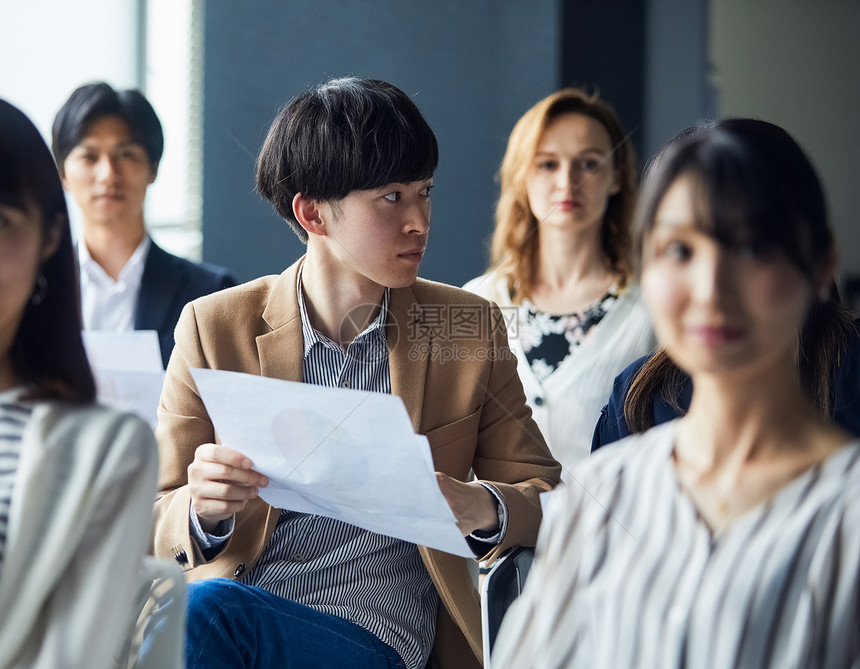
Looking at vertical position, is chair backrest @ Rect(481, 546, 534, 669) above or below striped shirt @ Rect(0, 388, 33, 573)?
below

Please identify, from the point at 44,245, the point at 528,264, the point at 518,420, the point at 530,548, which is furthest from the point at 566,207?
the point at 44,245

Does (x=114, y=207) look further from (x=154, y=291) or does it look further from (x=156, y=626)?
(x=156, y=626)

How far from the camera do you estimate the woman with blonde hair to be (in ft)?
5.99

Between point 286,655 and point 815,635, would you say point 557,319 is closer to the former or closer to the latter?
point 286,655

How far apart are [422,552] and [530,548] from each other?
136 millimetres

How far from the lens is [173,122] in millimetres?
3613

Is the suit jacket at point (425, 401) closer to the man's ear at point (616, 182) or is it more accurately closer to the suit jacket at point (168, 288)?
the suit jacket at point (168, 288)

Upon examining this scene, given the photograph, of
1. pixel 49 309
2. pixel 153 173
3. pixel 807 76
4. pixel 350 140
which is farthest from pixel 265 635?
pixel 807 76

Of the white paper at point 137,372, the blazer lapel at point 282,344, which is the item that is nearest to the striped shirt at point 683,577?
the blazer lapel at point 282,344

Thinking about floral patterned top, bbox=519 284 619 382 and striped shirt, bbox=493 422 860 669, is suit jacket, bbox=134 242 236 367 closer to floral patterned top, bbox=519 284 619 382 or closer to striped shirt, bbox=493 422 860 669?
floral patterned top, bbox=519 284 619 382

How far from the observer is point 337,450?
984 millimetres

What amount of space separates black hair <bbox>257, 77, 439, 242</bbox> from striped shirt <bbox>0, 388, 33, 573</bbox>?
59 centimetres

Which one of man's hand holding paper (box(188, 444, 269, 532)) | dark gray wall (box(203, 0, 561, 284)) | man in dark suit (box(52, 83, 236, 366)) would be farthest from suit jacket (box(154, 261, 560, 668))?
dark gray wall (box(203, 0, 561, 284))

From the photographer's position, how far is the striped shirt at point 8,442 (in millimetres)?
695
